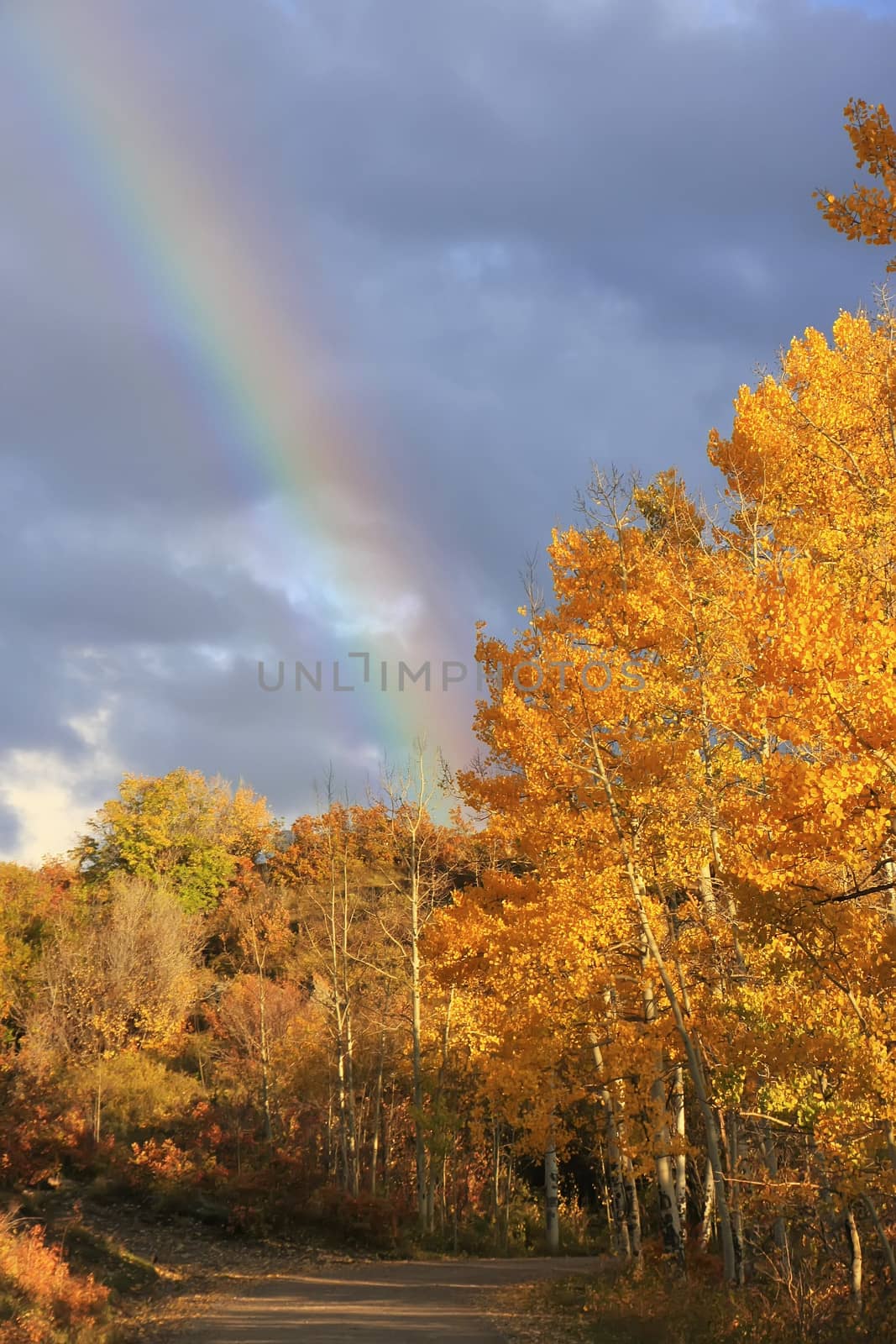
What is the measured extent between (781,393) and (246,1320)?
15330 mm

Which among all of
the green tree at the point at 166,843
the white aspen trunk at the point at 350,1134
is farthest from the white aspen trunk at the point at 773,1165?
the green tree at the point at 166,843

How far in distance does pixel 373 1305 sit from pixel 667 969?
6.42 metres

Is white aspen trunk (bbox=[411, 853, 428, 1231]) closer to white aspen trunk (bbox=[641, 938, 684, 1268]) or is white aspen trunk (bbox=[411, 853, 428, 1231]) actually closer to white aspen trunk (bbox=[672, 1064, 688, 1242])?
white aspen trunk (bbox=[672, 1064, 688, 1242])

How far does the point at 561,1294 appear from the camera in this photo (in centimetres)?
1433

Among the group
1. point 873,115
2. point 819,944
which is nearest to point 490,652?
point 819,944

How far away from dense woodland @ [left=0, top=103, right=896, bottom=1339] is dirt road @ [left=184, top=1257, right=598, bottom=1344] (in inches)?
90.3

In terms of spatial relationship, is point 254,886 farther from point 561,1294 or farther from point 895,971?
point 895,971

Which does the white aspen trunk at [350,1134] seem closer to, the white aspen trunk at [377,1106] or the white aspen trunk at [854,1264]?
the white aspen trunk at [377,1106]

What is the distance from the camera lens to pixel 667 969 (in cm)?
1395

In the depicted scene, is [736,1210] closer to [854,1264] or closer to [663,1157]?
[854,1264]

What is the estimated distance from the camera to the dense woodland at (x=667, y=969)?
9914 millimetres

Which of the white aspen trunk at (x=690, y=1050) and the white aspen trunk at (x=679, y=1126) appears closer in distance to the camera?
the white aspen trunk at (x=690, y=1050)

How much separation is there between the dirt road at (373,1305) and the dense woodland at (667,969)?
2294 mm

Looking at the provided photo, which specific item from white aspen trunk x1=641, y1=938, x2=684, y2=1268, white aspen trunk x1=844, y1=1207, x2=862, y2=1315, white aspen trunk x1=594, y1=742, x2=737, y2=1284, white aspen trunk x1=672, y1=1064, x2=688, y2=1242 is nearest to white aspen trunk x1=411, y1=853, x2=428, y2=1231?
white aspen trunk x1=672, y1=1064, x2=688, y2=1242
